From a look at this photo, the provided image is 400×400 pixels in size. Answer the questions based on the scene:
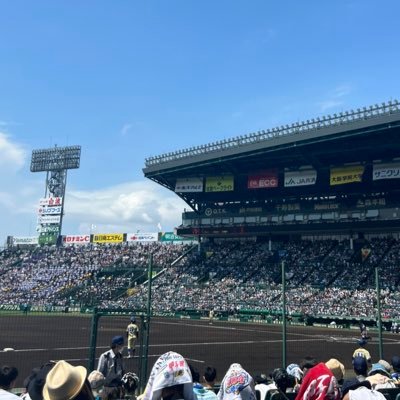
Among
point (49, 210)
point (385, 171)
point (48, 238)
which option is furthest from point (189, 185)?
point (48, 238)

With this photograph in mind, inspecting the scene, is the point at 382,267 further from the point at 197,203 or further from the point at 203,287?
the point at 197,203

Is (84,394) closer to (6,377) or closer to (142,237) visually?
(6,377)

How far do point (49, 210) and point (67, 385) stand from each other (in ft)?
296

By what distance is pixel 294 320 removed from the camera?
152 feet

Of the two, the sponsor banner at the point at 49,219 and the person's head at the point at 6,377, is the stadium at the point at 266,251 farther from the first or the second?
the person's head at the point at 6,377

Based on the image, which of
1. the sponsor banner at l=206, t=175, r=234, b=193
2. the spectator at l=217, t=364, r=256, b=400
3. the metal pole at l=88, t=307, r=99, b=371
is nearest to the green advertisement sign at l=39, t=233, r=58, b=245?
the sponsor banner at l=206, t=175, r=234, b=193

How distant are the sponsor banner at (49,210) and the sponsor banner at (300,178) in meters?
48.1

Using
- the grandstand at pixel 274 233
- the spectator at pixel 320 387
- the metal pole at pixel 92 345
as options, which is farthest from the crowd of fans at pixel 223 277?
the spectator at pixel 320 387

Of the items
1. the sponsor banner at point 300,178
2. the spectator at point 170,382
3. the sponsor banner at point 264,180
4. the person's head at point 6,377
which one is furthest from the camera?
the sponsor banner at point 264,180

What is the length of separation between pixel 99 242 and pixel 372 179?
52.8m

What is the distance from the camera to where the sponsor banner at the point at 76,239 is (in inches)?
3490

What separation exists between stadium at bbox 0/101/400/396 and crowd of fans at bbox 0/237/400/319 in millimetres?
176

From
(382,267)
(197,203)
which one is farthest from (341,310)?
(197,203)

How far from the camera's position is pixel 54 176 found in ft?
296
